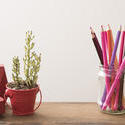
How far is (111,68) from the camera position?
0.90m

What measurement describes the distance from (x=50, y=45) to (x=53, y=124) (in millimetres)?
969

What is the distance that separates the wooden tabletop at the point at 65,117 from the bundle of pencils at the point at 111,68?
0.15 feet

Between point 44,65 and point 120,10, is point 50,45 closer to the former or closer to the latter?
point 44,65

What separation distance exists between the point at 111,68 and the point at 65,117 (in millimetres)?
223

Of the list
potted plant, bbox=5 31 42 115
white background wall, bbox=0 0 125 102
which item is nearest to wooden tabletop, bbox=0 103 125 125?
potted plant, bbox=5 31 42 115

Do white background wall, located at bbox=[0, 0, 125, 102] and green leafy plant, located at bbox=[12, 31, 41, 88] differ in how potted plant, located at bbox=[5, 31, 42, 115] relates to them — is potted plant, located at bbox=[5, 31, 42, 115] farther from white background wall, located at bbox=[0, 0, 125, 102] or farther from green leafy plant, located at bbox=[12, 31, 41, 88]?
white background wall, located at bbox=[0, 0, 125, 102]

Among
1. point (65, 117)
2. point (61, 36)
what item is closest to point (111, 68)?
point (65, 117)

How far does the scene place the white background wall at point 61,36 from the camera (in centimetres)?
170

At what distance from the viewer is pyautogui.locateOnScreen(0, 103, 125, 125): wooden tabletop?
32.9 inches

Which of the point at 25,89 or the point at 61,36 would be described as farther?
the point at 61,36

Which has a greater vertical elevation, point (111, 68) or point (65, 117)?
point (111, 68)

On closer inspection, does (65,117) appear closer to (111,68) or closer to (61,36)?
(111,68)

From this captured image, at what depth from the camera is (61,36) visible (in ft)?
5.70

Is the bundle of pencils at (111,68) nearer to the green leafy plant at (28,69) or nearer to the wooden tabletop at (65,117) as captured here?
the wooden tabletop at (65,117)
